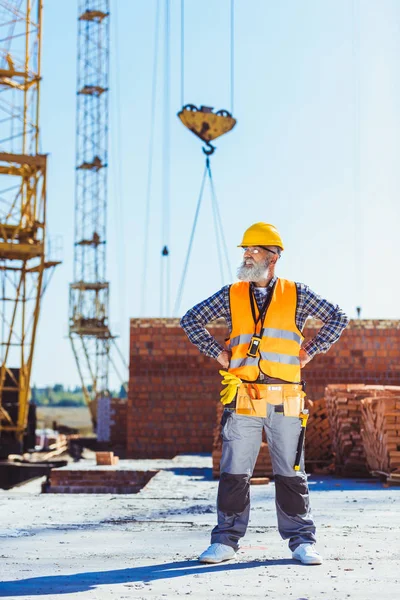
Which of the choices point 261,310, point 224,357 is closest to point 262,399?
point 224,357

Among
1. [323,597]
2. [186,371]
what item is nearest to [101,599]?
[323,597]

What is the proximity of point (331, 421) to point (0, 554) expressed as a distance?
7267 mm

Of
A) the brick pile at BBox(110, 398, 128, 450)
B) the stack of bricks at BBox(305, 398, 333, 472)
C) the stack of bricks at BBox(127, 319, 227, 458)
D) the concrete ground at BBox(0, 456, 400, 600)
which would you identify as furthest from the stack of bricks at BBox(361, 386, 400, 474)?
the brick pile at BBox(110, 398, 128, 450)

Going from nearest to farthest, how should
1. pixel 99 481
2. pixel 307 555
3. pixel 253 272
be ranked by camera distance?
pixel 307 555
pixel 253 272
pixel 99 481

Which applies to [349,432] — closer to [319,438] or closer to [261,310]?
[319,438]

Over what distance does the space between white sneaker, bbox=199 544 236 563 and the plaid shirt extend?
0.95 m

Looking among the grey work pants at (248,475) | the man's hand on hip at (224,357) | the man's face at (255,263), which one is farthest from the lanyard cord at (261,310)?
the grey work pants at (248,475)

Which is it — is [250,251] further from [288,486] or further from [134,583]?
[134,583]

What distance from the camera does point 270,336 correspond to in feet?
14.3

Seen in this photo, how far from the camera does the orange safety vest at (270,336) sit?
14.3 ft

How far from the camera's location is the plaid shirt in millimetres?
4523

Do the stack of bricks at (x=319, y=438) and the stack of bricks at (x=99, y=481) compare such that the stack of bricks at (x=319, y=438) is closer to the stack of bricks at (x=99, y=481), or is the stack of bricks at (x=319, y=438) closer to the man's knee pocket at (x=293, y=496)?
the stack of bricks at (x=99, y=481)

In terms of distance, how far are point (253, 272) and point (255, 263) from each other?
0.18 ft

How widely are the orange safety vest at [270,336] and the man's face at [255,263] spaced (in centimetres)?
8
